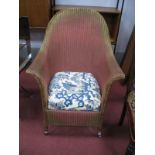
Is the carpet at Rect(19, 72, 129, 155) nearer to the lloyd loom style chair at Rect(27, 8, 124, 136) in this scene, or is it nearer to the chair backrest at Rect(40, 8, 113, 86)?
the lloyd loom style chair at Rect(27, 8, 124, 136)

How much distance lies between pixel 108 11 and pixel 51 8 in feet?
2.08

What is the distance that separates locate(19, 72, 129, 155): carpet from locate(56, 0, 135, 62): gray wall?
40.7 inches

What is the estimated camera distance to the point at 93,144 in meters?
1.68

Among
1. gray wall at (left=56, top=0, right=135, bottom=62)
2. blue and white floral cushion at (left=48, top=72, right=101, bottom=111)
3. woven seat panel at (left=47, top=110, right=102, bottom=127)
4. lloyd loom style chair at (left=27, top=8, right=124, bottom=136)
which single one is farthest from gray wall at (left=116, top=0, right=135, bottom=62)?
woven seat panel at (left=47, top=110, right=102, bottom=127)

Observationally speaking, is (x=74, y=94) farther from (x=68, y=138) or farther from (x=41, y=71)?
(x=68, y=138)

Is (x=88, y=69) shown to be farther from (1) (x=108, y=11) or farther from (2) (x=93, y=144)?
(1) (x=108, y=11)

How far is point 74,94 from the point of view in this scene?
156cm

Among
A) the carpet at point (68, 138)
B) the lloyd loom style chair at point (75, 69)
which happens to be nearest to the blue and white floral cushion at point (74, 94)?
the lloyd loom style chair at point (75, 69)

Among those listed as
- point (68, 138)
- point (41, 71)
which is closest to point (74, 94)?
point (41, 71)

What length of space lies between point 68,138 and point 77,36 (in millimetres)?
851

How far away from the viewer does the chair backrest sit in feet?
5.83
